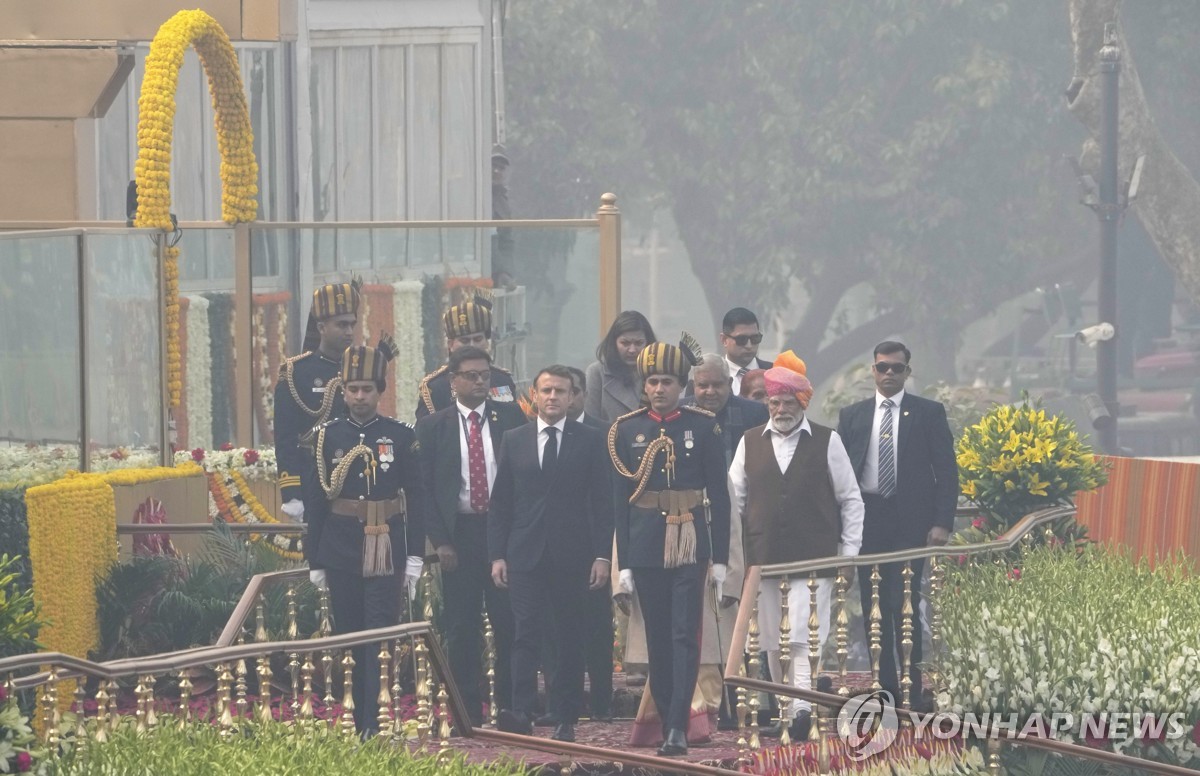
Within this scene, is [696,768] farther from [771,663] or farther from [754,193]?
[754,193]

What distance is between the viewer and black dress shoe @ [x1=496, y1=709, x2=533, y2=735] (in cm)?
1116

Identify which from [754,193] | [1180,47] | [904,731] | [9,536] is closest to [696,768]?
[904,731]

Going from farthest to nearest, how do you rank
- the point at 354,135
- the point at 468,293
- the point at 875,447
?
the point at 354,135 → the point at 468,293 → the point at 875,447

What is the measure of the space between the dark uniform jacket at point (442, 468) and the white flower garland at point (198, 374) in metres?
3.86

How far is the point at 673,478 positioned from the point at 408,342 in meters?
4.84

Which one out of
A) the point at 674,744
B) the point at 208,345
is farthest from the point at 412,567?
the point at 208,345

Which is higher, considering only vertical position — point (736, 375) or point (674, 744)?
point (736, 375)

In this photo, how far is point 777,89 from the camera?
46875mm

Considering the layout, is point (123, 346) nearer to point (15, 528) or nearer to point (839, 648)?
point (15, 528)

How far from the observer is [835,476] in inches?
452

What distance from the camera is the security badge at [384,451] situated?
10859mm

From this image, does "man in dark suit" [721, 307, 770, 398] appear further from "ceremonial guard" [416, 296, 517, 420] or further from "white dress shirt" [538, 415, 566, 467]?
"white dress shirt" [538, 415, 566, 467]

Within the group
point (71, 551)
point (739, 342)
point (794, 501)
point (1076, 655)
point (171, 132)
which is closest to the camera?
point (1076, 655)

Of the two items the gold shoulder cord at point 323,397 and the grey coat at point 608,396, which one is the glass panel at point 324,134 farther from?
the grey coat at point 608,396
